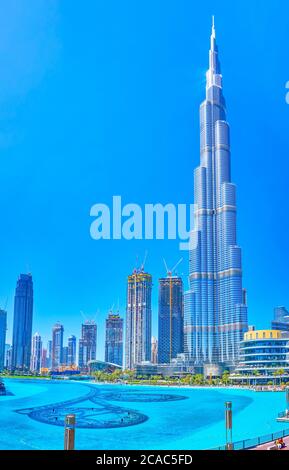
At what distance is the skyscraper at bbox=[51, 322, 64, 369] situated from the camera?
441 ft

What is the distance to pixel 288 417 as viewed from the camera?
65.0 feet

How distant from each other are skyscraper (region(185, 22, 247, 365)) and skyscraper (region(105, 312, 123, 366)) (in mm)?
36167

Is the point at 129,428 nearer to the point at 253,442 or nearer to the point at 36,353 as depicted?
the point at 253,442

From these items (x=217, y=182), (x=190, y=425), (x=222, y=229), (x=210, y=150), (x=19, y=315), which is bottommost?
(x=190, y=425)

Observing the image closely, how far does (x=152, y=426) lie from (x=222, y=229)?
2390 inches

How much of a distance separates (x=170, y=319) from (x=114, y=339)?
24.3 metres

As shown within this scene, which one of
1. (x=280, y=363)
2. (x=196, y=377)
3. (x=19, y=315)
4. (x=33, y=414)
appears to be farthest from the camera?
(x=19, y=315)

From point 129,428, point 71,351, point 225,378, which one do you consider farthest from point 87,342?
point 129,428

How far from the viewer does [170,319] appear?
98688 mm

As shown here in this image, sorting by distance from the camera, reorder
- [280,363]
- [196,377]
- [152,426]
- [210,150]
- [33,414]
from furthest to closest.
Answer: [210,150] < [196,377] < [280,363] < [33,414] < [152,426]

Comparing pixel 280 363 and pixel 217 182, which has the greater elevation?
pixel 217 182
